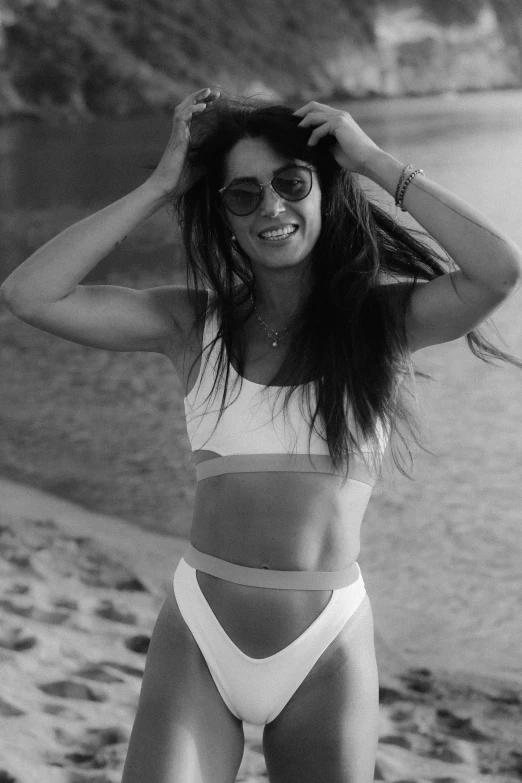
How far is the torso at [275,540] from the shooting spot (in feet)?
6.44

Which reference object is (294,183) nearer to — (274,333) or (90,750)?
(274,333)

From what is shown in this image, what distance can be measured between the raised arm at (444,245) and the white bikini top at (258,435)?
255 millimetres

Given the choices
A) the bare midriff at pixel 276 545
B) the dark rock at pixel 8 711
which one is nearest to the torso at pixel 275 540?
the bare midriff at pixel 276 545

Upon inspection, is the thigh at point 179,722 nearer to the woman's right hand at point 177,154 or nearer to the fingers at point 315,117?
the woman's right hand at point 177,154

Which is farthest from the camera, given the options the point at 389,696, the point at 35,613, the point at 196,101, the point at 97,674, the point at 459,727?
the point at 35,613

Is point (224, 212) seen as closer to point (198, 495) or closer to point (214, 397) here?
point (214, 397)

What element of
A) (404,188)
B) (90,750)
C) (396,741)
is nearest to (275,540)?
(404,188)

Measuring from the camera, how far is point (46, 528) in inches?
219

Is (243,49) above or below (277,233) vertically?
above

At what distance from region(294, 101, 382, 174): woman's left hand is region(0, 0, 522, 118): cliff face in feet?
165

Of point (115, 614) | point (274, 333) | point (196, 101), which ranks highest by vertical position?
point (196, 101)

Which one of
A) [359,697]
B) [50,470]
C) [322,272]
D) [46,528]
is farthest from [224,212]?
[50,470]

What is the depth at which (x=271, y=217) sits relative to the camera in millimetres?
2037

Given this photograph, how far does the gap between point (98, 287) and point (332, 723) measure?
2.90ft
